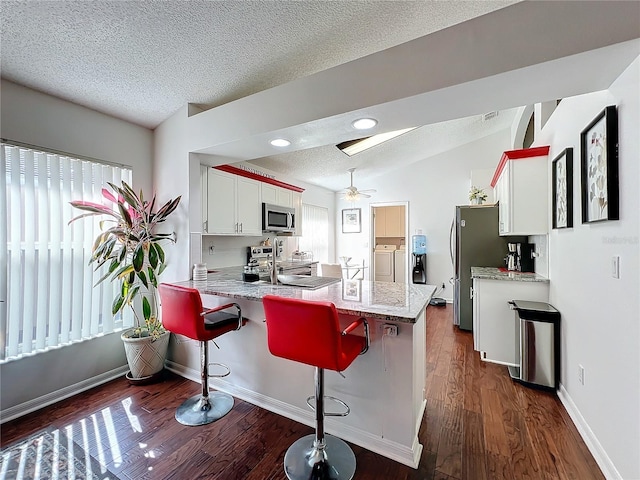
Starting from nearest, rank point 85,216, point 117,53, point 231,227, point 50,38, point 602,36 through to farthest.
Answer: point 602,36
point 50,38
point 117,53
point 85,216
point 231,227

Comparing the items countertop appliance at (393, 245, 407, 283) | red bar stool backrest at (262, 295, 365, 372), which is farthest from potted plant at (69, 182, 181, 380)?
countertop appliance at (393, 245, 407, 283)

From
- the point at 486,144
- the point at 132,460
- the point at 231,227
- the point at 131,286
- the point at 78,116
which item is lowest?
the point at 132,460

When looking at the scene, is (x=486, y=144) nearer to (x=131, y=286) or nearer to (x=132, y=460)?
(x=131, y=286)

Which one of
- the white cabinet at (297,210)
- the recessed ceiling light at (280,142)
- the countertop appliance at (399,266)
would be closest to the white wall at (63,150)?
the recessed ceiling light at (280,142)

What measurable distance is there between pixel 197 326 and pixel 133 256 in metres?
1.07

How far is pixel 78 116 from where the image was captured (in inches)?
95.4

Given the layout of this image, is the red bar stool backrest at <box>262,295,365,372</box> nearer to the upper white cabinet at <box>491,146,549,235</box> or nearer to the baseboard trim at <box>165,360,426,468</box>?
the baseboard trim at <box>165,360,426,468</box>

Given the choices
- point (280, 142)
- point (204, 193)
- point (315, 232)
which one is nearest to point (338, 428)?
point (280, 142)

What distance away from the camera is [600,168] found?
1602 millimetres

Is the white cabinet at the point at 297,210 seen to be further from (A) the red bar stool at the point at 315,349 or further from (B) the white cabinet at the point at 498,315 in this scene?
(A) the red bar stool at the point at 315,349

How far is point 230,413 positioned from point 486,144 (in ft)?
19.7

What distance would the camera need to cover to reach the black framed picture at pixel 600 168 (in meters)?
1.45

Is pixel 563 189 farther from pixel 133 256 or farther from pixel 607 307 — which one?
pixel 133 256

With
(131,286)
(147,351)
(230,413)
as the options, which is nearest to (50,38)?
(131,286)
